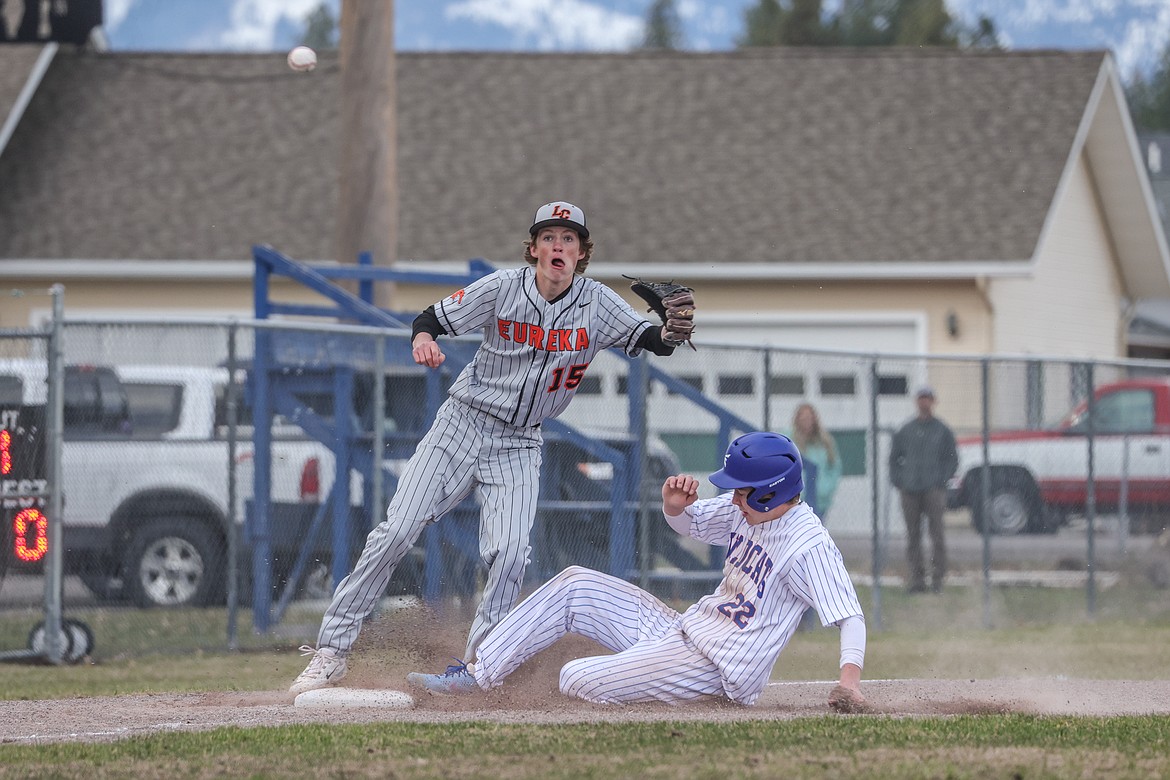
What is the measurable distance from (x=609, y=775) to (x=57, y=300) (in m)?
6.03

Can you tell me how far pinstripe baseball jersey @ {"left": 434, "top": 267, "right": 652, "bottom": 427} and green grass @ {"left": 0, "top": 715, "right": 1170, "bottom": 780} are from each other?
146 cm

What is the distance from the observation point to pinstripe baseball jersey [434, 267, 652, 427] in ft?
21.9

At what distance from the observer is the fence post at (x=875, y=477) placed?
1195cm

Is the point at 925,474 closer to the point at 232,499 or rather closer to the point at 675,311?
the point at 232,499

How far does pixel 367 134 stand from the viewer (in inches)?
490

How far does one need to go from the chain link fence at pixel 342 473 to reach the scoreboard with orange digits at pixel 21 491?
0.04 meters

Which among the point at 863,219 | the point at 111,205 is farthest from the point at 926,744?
the point at 111,205

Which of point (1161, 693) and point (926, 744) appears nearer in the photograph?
point (926, 744)

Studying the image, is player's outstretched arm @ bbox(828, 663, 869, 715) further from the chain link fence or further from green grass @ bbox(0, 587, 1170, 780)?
the chain link fence

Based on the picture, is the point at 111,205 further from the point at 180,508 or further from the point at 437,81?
the point at 180,508

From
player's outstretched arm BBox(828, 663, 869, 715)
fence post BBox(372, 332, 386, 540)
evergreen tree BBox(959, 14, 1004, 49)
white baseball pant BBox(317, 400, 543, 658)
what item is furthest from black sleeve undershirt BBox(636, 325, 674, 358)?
evergreen tree BBox(959, 14, 1004, 49)

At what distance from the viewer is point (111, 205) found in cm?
2016

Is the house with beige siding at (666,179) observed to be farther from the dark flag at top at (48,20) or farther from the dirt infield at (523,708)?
the dirt infield at (523,708)

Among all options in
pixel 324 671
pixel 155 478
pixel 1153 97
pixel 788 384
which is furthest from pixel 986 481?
pixel 1153 97
